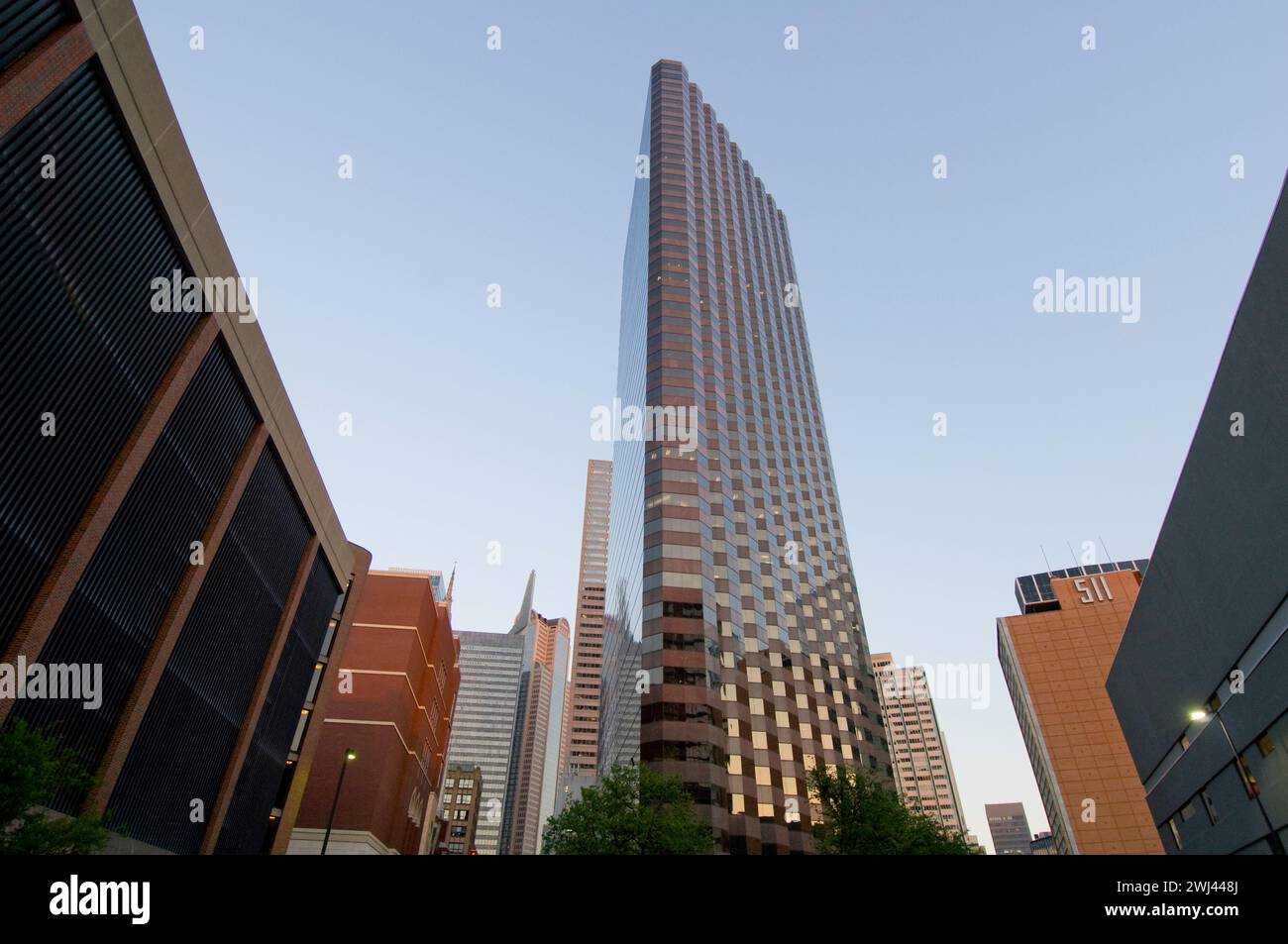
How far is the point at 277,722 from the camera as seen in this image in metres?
36.4

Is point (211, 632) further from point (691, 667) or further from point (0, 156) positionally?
point (691, 667)

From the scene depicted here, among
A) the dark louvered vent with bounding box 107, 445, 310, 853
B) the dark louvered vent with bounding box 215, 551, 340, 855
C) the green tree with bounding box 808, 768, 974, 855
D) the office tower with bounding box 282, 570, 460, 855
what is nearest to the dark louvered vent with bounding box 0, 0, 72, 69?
the dark louvered vent with bounding box 107, 445, 310, 853

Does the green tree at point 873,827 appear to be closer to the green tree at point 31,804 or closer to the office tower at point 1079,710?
the green tree at point 31,804

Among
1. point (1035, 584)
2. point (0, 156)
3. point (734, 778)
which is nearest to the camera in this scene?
point (0, 156)

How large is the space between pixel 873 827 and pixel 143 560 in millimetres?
42965

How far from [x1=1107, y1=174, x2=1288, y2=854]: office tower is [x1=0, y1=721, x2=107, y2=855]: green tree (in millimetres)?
33678

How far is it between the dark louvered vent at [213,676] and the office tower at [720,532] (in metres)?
34.0

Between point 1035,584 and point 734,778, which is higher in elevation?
point 1035,584

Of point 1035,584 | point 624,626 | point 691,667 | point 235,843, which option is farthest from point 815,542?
point 1035,584

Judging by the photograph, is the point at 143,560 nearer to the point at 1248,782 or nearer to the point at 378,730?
the point at 378,730
